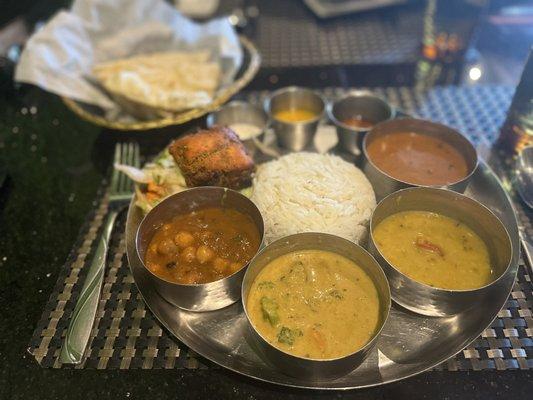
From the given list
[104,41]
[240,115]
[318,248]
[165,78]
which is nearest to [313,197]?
[318,248]

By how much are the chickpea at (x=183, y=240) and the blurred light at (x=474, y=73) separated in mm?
3232

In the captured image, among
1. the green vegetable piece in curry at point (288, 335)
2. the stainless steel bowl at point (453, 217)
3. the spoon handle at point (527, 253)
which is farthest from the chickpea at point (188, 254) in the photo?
the spoon handle at point (527, 253)

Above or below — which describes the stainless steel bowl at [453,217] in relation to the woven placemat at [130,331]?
above

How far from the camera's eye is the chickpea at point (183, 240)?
214 centimetres

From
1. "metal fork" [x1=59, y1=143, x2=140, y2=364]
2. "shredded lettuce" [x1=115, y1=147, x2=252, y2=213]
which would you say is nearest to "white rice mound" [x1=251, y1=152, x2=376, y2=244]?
"shredded lettuce" [x1=115, y1=147, x2=252, y2=213]

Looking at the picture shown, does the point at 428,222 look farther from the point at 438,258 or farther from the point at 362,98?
the point at 362,98

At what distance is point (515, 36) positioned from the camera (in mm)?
4363

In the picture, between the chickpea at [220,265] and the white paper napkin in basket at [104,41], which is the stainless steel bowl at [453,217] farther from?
the white paper napkin in basket at [104,41]

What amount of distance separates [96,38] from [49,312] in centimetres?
264

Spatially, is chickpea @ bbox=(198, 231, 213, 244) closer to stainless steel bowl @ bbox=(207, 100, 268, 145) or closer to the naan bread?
stainless steel bowl @ bbox=(207, 100, 268, 145)

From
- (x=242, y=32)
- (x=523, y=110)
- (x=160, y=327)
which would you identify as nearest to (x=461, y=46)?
(x=523, y=110)

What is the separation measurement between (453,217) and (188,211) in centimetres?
147

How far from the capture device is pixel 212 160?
2.38 m

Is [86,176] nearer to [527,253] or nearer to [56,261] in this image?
[56,261]
